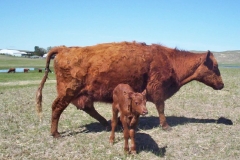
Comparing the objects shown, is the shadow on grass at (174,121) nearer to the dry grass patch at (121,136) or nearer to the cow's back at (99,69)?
the dry grass patch at (121,136)

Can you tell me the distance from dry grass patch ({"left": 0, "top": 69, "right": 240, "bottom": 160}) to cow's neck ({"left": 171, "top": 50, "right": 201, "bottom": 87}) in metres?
1.40

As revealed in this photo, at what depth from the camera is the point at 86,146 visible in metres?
7.12

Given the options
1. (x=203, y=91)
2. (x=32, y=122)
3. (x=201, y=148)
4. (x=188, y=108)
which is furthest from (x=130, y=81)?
(x=203, y=91)

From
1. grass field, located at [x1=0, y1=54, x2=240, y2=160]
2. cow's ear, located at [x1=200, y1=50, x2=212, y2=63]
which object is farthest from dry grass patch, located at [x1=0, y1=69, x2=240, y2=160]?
cow's ear, located at [x1=200, y1=50, x2=212, y2=63]

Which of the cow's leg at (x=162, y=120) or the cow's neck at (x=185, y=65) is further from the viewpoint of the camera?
the cow's neck at (x=185, y=65)

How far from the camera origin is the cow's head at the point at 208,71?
9.54 metres

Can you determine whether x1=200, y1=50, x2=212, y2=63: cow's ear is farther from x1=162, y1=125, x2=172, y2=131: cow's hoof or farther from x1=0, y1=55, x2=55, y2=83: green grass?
x1=0, y1=55, x2=55, y2=83: green grass

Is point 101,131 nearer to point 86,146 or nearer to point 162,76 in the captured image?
point 86,146

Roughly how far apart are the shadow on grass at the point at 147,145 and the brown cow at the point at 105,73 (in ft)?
3.28

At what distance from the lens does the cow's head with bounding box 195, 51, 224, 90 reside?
9539 mm

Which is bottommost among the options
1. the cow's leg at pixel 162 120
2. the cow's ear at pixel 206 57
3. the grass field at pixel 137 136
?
the grass field at pixel 137 136

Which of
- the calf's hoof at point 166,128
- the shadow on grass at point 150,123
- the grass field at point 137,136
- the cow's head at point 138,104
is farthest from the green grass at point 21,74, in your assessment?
→ the cow's head at point 138,104

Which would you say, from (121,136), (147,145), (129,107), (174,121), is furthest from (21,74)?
(129,107)

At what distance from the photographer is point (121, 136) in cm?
792
